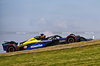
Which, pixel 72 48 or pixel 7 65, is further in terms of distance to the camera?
pixel 72 48

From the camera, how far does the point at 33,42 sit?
14.9 meters

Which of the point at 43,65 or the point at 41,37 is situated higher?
the point at 41,37

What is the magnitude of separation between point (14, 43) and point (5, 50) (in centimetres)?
111

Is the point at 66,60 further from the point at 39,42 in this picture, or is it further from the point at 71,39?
the point at 39,42

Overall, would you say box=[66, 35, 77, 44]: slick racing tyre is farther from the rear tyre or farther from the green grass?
the green grass

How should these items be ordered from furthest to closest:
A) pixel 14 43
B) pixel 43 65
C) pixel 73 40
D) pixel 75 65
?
1. pixel 14 43
2. pixel 73 40
3. pixel 43 65
4. pixel 75 65

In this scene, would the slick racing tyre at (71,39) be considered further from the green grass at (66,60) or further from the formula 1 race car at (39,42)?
the green grass at (66,60)

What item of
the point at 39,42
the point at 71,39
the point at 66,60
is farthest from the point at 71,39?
the point at 66,60

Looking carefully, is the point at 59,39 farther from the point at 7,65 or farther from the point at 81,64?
the point at 81,64

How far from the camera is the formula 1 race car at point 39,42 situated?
45.4 ft

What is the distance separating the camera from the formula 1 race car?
1385 centimetres

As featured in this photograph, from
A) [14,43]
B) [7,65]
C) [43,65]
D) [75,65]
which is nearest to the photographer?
[75,65]

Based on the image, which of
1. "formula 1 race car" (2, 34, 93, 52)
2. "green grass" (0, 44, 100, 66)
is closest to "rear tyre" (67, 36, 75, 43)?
"formula 1 race car" (2, 34, 93, 52)

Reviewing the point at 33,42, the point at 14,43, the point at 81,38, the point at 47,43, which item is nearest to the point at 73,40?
the point at 81,38
